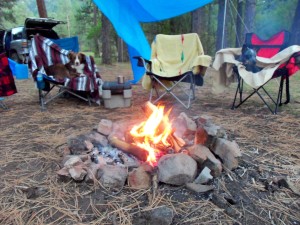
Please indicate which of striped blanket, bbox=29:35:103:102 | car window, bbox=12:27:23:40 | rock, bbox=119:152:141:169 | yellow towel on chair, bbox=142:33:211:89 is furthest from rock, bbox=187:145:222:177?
car window, bbox=12:27:23:40

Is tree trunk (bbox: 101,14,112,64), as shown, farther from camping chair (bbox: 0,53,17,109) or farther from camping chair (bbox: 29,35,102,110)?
camping chair (bbox: 0,53,17,109)

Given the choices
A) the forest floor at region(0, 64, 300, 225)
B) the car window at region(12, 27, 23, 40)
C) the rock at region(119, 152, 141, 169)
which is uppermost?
the car window at region(12, 27, 23, 40)

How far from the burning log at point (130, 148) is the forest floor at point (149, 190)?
28 cm

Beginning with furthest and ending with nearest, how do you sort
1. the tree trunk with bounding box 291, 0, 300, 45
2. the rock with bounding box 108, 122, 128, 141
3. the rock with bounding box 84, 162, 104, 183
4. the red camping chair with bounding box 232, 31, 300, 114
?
1. the tree trunk with bounding box 291, 0, 300, 45
2. the red camping chair with bounding box 232, 31, 300, 114
3. the rock with bounding box 108, 122, 128, 141
4. the rock with bounding box 84, 162, 104, 183

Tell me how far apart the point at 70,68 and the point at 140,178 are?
2617 millimetres

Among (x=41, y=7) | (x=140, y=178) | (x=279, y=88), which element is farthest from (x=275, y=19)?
(x=140, y=178)

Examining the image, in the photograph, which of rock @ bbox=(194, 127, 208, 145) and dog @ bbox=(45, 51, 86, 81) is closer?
rock @ bbox=(194, 127, 208, 145)

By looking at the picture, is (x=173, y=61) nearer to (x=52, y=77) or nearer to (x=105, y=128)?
(x=52, y=77)

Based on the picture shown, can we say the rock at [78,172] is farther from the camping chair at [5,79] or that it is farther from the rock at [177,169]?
the camping chair at [5,79]

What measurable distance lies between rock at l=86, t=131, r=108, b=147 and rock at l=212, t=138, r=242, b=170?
30.8 inches

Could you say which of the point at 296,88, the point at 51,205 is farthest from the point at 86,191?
the point at 296,88

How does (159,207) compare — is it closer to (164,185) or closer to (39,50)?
(164,185)

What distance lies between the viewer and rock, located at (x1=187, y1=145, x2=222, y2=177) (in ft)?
4.93

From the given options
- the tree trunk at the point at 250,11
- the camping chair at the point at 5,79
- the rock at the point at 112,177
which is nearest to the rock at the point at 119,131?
the rock at the point at 112,177
